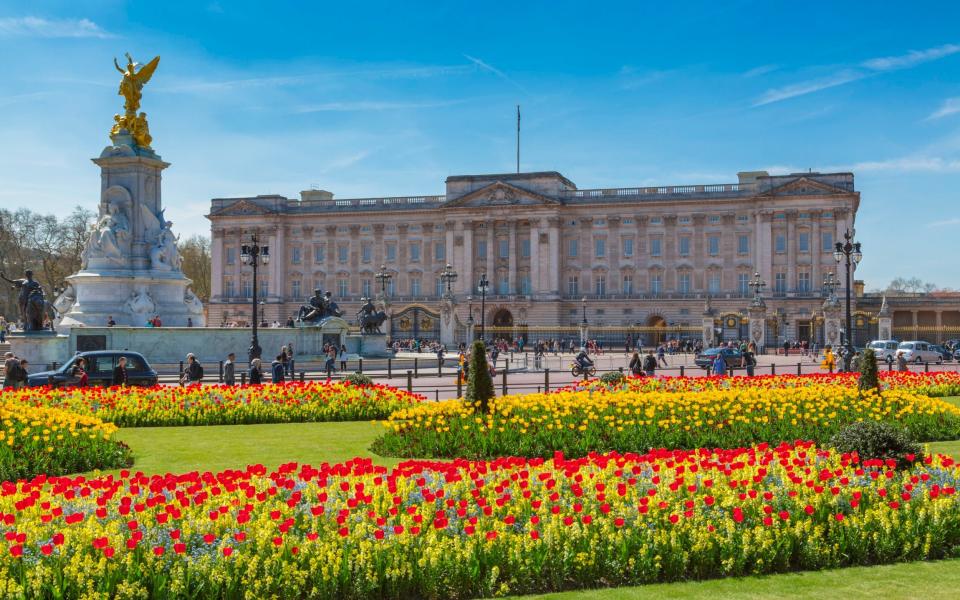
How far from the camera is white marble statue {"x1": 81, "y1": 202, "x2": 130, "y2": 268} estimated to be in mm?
35406

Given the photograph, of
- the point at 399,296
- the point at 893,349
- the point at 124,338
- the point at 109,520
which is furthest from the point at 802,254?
the point at 109,520

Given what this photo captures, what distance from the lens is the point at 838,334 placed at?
6156 cm

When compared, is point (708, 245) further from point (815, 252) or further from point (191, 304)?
point (191, 304)

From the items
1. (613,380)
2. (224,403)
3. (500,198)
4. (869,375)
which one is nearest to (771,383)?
(613,380)

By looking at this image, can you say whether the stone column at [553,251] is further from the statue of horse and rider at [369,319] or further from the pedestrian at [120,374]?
the pedestrian at [120,374]

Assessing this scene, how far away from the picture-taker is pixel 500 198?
88062mm

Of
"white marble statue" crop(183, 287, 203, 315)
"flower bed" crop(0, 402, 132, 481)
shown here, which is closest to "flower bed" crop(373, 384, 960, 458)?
"flower bed" crop(0, 402, 132, 481)

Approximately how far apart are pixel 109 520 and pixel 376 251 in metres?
85.7

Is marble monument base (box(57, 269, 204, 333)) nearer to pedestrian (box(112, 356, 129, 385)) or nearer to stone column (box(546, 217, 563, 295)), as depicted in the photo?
pedestrian (box(112, 356, 129, 385))

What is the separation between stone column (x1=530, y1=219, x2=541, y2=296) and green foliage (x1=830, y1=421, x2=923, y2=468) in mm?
76936

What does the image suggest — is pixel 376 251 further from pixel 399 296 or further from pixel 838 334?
pixel 838 334

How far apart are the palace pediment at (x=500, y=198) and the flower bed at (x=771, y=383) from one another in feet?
209

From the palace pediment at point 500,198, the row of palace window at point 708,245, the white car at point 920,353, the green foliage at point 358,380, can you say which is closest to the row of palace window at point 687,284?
the row of palace window at point 708,245

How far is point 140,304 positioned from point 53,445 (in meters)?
24.5
